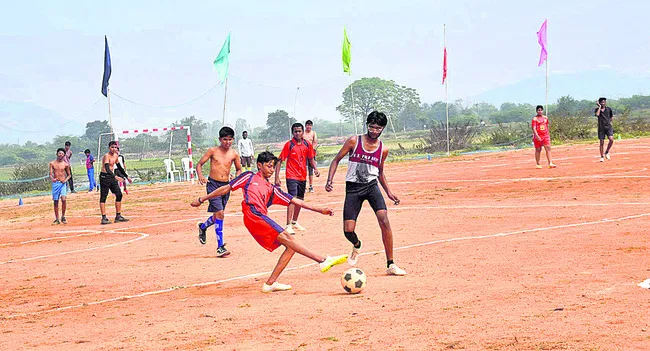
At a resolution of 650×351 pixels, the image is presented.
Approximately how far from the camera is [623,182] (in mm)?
19812

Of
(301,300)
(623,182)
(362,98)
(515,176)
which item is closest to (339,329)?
(301,300)

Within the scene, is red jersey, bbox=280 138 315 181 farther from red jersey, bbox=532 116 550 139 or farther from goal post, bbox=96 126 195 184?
goal post, bbox=96 126 195 184

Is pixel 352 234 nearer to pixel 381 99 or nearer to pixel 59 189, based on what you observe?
pixel 59 189

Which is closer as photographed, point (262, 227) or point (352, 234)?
point (262, 227)

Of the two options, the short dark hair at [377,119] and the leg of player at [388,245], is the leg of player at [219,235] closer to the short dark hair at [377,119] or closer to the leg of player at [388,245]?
the leg of player at [388,245]

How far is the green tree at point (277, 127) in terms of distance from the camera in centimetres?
5345

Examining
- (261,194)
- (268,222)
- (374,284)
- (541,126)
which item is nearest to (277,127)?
(541,126)

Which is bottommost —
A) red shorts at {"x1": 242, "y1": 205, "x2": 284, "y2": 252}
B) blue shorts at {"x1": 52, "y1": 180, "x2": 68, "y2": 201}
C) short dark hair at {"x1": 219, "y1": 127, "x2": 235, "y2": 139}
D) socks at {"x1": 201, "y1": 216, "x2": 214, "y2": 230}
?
socks at {"x1": 201, "y1": 216, "x2": 214, "y2": 230}

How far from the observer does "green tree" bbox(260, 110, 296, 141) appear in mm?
53447

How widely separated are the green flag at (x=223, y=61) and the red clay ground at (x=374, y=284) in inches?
Result: 765

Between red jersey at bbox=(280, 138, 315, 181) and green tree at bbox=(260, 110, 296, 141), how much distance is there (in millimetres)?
37010

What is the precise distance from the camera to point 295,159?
15.7m

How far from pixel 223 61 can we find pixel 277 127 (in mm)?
15881

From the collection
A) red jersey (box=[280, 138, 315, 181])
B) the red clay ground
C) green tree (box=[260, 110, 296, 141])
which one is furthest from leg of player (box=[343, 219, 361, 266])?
green tree (box=[260, 110, 296, 141])
